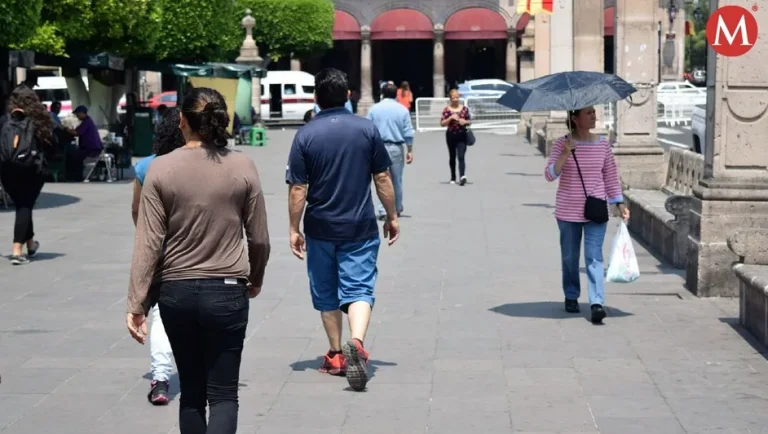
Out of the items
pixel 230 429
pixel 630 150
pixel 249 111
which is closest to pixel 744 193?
pixel 230 429

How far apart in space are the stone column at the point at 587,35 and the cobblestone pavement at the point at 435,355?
9423 millimetres

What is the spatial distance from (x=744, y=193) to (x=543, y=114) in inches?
1078

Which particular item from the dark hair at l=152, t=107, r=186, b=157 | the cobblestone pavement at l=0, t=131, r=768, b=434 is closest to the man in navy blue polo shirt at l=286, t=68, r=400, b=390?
the cobblestone pavement at l=0, t=131, r=768, b=434

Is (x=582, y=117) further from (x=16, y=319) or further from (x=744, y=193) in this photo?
(x=16, y=319)

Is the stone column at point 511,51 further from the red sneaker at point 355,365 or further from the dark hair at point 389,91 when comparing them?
the red sneaker at point 355,365

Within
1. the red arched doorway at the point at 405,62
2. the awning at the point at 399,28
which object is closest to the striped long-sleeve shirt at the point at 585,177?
the awning at the point at 399,28

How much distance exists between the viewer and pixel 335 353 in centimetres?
813

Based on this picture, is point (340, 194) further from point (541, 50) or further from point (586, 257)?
point (541, 50)

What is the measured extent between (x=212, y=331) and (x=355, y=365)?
2.29 m

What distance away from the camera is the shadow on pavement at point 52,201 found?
19109mm

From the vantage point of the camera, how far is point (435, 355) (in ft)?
28.5

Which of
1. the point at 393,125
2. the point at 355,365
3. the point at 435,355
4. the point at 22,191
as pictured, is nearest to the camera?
the point at 355,365

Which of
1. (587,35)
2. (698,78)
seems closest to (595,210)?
(587,35)

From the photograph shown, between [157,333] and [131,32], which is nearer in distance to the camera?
[157,333]
